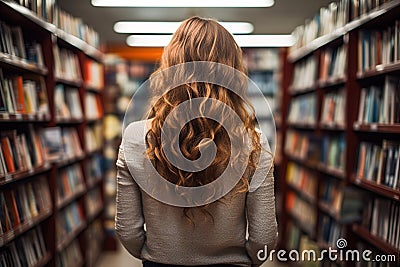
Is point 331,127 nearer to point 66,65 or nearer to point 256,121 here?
point 256,121

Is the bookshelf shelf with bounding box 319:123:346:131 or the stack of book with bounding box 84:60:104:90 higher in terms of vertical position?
the stack of book with bounding box 84:60:104:90

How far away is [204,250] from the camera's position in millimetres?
1568

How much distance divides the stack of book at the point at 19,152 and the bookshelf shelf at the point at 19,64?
1.07 feet

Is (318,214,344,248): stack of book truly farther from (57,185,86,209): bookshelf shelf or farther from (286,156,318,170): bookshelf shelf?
(57,185,86,209): bookshelf shelf

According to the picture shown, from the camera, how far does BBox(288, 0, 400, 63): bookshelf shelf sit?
224 cm

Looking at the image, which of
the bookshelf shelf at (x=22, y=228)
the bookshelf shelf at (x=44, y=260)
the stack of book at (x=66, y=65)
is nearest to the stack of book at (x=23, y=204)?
the bookshelf shelf at (x=22, y=228)

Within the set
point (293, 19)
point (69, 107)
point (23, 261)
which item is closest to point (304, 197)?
point (293, 19)

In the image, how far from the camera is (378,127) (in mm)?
2445

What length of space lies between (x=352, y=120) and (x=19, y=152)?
1886 mm

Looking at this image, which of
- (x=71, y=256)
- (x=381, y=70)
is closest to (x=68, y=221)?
(x=71, y=256)

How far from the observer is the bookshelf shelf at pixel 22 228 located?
2.21 meters

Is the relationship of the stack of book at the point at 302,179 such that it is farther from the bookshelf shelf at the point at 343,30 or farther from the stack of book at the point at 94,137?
the stack of book at the point at 94,137

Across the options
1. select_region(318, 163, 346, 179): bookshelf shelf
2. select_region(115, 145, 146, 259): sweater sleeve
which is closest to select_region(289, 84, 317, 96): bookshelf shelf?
select_region(318, 163, 346, 179): bookshelf shelf

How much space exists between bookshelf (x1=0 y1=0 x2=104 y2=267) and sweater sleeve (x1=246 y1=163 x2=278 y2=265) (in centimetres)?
122
